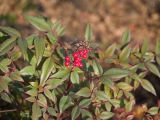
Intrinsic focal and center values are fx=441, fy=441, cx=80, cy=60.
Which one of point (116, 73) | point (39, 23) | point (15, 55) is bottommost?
Result: point (116, 73)

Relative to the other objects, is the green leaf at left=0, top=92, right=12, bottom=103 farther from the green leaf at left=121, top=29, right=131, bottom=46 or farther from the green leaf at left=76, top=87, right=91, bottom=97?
the green leaf at left=121, top=29, right=131, bottom=46

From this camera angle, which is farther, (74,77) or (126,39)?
(126,39)

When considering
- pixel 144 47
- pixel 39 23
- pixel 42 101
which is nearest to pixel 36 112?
pixel 42 101

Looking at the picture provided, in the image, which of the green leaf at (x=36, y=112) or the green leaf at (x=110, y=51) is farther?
the green leaf at (x=110, y=51)

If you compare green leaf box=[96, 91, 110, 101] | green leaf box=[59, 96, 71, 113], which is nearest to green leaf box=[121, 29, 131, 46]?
green leaf box=[96, 91, 110, 101]

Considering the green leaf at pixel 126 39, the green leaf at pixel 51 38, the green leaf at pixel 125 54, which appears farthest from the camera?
the green leaf at pixel 126 39

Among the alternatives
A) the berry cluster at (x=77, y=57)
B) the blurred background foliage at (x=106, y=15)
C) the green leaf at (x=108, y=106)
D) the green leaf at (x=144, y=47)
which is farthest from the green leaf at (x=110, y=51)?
the blurred background foliage at (x=106, y=15)

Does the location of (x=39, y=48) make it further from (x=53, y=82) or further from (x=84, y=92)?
(x=84, y=92)

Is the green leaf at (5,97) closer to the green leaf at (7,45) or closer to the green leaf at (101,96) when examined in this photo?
the green leaf at (7,45)
